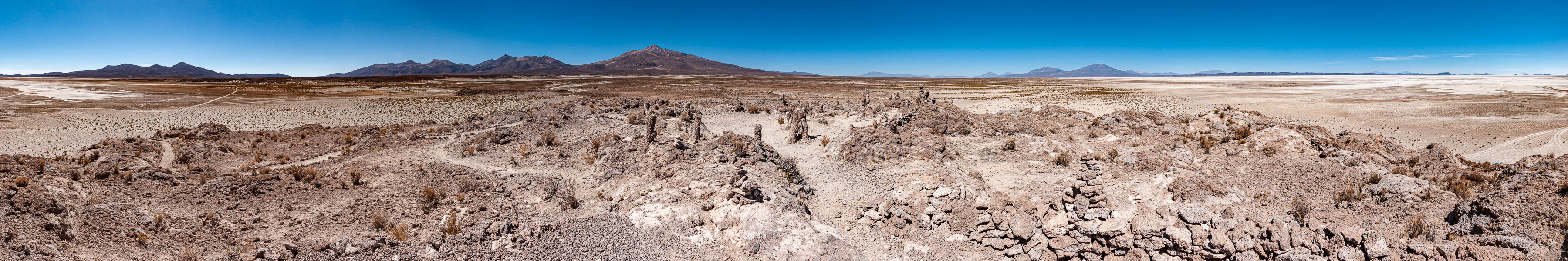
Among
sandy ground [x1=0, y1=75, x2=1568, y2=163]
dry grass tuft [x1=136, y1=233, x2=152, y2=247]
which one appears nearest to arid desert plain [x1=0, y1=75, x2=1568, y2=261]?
dry grass tuft [x1=136, y1=233, x2=152, y2=247]

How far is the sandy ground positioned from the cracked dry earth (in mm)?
11724

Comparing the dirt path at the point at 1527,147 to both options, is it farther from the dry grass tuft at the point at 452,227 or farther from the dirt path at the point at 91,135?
the dirt path at the point at 91,135

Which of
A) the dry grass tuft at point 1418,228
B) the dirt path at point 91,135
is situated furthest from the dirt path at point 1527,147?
the dirt path at point 91,135

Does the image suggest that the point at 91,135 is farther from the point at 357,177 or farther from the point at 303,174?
the point at 357,177

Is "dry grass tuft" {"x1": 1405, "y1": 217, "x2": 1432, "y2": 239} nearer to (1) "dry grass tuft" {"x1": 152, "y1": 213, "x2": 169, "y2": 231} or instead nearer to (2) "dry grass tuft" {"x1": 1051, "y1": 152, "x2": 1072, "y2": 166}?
(2) "dry grass tuft" {"x1": 1051, "y1": 152, "x2": 1072, "y2": 166}

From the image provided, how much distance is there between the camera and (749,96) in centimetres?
5291

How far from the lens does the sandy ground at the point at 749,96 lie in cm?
1922

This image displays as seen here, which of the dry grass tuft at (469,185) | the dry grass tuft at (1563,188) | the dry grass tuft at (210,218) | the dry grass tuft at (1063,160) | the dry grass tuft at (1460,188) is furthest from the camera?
the dry grass tuft at (1063,160)

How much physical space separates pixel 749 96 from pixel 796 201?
44.5 meters

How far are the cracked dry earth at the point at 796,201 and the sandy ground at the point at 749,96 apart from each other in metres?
11.7

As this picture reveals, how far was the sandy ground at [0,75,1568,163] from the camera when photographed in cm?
1922

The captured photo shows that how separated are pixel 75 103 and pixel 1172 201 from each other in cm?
5789

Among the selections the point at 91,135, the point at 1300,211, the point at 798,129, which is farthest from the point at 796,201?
the point at 91,135

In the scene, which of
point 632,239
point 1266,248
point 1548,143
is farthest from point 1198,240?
point 1548,143
